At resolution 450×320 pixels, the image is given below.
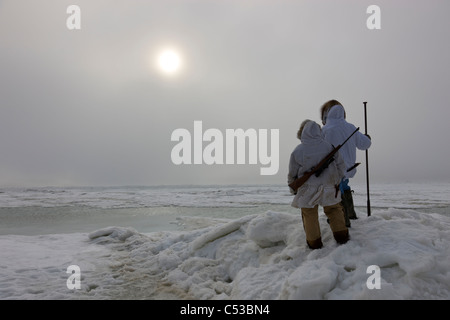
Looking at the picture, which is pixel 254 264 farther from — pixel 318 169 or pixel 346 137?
pixel 346 137

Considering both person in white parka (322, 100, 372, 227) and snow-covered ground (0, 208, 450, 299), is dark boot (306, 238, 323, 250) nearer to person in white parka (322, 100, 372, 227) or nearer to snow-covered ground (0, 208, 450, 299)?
snow-covered ground (0, 208, 450, 299)

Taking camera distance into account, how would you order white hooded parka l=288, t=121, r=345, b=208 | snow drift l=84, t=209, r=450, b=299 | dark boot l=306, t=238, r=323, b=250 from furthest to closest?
dark boot l=306, t=238, r=323, b=250 < white hooded parka l=288, t=121, r=345, b=208 < snow drift l=84, t=209, r=450, b=299

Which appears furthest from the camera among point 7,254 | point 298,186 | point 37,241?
point 37,241

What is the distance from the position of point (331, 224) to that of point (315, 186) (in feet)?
1.98

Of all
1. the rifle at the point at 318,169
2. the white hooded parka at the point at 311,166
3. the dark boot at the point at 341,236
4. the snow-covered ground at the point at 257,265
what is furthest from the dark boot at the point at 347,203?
the rifle at the point at 318,169

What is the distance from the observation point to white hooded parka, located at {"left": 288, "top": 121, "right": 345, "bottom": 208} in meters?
3.84

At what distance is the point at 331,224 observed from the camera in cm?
393

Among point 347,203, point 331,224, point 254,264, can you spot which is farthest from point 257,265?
point 347,203

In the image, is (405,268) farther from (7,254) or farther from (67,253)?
(7,254)

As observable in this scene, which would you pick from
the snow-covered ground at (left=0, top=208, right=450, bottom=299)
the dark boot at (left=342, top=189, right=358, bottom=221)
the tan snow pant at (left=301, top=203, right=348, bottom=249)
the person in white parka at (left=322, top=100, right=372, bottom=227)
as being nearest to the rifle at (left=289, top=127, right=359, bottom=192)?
the tan snow pant at (left=301, top=203, right=348, bottom=249)

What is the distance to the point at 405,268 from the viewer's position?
310cm

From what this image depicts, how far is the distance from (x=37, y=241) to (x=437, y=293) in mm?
9556

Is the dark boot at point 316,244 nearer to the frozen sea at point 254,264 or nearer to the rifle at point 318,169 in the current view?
the frozen sea at point 254,264

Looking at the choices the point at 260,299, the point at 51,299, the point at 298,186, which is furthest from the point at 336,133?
the point at 51,299
